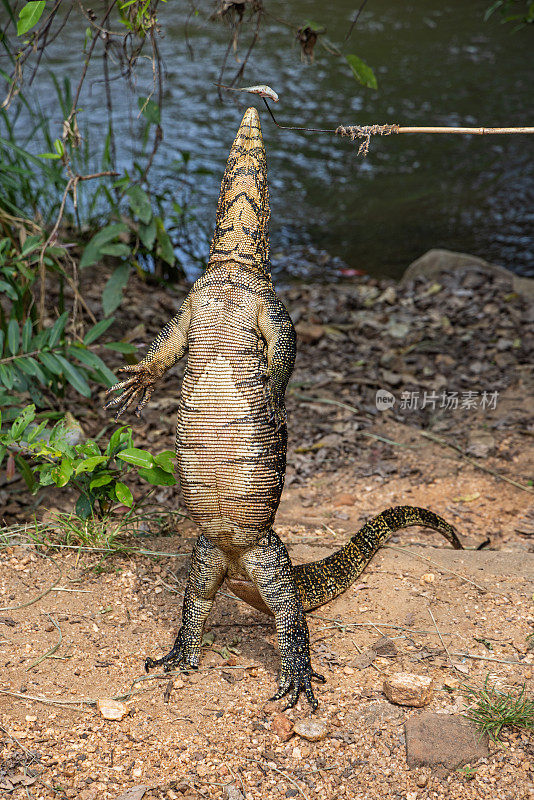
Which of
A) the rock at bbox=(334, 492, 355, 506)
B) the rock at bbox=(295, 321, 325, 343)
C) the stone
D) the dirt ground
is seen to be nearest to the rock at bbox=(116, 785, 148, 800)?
the dirt ground

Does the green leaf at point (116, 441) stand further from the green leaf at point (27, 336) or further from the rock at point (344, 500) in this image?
the rock at point (344, 500)

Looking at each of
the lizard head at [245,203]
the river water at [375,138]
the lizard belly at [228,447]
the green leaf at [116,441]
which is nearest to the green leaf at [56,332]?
the green leaf at [116,441]

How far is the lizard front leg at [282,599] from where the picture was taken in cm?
302

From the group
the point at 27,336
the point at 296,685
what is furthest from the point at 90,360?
the point at 296,685

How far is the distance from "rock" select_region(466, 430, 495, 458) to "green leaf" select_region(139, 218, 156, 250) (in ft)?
8.55

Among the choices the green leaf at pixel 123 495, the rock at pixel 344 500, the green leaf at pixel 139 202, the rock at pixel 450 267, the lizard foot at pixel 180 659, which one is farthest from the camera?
the rock at pixel 450 267

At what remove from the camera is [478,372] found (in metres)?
6.24

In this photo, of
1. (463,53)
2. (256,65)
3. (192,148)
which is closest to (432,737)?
(192,148)

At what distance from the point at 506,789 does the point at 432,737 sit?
279 mm

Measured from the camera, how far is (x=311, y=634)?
11.1 ft

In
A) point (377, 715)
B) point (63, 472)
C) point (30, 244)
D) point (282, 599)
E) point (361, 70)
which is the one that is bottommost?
point (377, 715)

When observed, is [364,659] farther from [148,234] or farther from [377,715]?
[148,234]

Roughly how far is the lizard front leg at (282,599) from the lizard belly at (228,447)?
0.62 ft

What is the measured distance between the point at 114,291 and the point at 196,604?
2730mm
